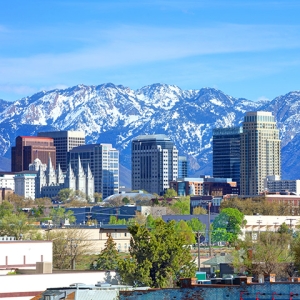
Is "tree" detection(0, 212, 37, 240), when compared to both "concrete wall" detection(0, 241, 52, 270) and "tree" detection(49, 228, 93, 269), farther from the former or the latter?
"concrete wall" detection(0, 241, 52, 270)

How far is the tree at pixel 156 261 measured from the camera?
93.1 m

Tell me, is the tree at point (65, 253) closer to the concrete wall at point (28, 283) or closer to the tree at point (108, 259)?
the tree at point (108, 259)

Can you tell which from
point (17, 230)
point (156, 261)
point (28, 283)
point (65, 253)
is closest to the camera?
point (28, 283)

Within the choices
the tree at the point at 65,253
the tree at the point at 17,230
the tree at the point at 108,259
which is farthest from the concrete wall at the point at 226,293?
the tree at the point at 17,230

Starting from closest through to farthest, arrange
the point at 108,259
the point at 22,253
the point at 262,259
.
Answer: the point at 22,253, the point at 262,259, the point at 108,259

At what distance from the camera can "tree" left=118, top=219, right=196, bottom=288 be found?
93125mm

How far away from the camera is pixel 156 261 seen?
9562 cm

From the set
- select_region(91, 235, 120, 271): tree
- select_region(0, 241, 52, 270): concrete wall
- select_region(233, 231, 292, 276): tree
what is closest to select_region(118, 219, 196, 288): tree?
select_region(233, 231, 292, 276): tree

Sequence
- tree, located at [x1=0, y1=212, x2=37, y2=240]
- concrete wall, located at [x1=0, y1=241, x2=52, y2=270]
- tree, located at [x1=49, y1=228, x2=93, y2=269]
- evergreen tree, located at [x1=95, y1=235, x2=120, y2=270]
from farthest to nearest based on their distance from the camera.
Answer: tree, located at [x1=0, y1=212, x2=37, y2=240] < tree, located at [x1=49, y1=228, x2=93, y2=269] < evergreen tree, located at [x1=95, y1=235, x2=120, y2=270] < concrete wall, located at [x1=0, y1=241, x2=52, y2=270]

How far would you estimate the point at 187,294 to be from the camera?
52281mm

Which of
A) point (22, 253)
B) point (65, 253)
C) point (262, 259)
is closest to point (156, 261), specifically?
point (22, 253)

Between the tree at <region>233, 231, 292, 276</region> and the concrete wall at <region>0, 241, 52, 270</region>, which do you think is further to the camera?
the tree at <region>233, 231, 292, 276</region>

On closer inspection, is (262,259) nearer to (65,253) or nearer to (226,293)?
(65,253)

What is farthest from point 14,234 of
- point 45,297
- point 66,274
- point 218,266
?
point 45,297
